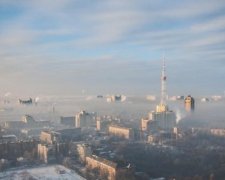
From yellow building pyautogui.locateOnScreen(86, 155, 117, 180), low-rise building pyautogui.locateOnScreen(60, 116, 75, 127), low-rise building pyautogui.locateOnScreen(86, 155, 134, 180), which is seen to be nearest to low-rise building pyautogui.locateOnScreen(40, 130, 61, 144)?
yellow building pyautogui.locateOnScreen(86, 155, 117, 180)

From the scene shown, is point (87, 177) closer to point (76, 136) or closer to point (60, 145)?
point (60, 145)

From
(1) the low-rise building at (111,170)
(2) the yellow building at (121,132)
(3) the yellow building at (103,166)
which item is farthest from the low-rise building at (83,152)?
(2) the yellow building at (121,132)

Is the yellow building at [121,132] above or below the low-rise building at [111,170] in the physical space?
above

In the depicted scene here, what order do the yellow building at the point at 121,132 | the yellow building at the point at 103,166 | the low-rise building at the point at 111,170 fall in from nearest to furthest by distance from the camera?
the low-rise building at the point at 111,170 → the yellow building at the point at 103,166 → the yellow building at the point at 121,132

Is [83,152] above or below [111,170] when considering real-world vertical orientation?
above

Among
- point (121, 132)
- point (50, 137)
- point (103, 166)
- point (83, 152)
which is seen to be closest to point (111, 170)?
point (103, 166)

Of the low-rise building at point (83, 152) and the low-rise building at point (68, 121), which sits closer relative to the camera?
the low-rise building at point (83, 152)

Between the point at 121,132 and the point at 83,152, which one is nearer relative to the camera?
the point at 83,152

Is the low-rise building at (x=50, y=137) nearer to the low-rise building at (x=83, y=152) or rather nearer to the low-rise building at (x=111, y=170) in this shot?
the low-rise building at (x=83, y=152)

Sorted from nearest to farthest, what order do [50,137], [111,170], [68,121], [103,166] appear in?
1. [111,170]
2. [103,166]
3. [50,137]
4. [68,121]

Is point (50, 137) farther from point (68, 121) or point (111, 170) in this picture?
point (68, 121)

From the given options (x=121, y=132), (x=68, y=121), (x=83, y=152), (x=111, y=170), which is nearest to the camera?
(x=111, y=170)
